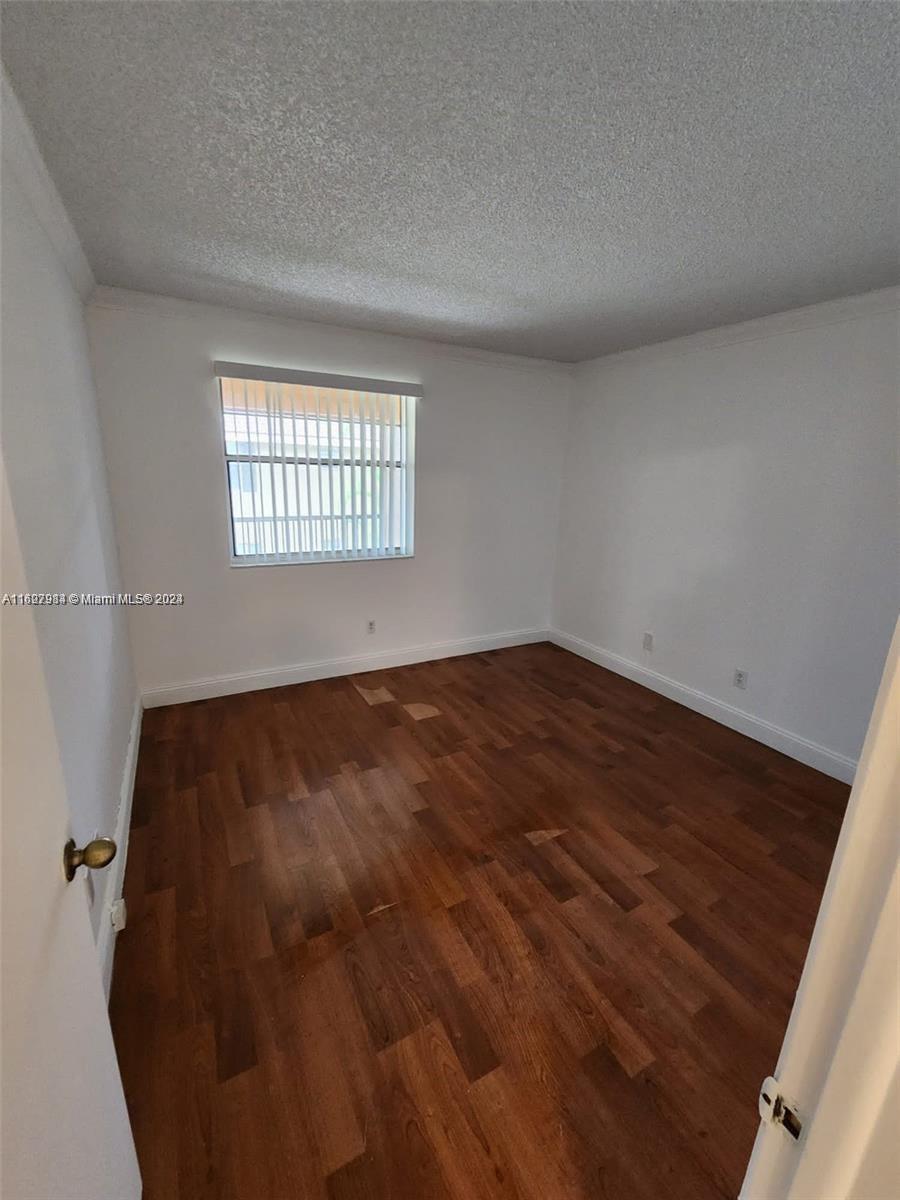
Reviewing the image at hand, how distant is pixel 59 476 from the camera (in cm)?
151

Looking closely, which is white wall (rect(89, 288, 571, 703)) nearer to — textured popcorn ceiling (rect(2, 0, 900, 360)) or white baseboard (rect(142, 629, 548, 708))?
white baseboard (rect(142, 629, 548, 708))

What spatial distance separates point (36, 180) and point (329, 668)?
2.77 meters

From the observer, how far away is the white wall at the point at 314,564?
2680mm

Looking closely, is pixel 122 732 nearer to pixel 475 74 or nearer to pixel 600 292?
pixel 475 74

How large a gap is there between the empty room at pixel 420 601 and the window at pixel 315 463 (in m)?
0.03

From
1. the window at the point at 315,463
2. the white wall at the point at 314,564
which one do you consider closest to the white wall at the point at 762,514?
the white wall at the point at 314,564

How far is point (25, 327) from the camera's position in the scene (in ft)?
4.30

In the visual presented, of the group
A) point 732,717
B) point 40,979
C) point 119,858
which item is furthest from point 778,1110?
point 732,717

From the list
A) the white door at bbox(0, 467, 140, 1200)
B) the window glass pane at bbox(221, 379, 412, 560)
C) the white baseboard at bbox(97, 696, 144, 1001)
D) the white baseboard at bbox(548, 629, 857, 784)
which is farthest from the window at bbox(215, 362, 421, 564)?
the white door at bbox(0, 467, 140, 1200)

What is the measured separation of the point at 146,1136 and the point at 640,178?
2784 mm

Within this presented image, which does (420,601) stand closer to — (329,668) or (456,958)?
(329,668)

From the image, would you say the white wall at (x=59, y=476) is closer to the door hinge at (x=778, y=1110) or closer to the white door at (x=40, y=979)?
the white door at (x=40, y=979)

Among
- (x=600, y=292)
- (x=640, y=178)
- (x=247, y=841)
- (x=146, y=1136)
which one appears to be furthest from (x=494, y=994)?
(x=600, y=292)

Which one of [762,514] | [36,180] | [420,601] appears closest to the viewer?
[36,180]
